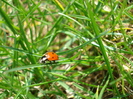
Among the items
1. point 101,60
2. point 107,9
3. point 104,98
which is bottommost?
point 104,98

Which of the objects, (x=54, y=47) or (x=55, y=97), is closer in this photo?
(x=55, y=97)

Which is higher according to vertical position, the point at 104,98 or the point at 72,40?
the point at 72,40

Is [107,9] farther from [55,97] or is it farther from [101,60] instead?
[55,97]

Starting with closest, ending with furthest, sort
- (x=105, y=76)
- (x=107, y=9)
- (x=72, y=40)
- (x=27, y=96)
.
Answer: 1. (x=27, y=96)
2. (x=105, y=76)
3. (x=107, y=9)
4. (x=72, y=40)

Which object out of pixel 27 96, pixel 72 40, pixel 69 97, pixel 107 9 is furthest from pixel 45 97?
pixel 107 9

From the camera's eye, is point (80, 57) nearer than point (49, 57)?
No

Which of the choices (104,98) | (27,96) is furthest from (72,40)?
(27,96)

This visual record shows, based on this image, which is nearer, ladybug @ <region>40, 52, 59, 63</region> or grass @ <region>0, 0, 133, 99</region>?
grass @ <region>0, 0, 133, 99</region>

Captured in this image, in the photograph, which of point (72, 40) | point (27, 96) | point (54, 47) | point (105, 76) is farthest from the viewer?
point (54, 47)

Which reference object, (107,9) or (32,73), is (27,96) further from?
(107,9)

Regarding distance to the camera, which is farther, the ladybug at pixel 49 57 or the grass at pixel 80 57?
the ladybug at pixel 49 57
